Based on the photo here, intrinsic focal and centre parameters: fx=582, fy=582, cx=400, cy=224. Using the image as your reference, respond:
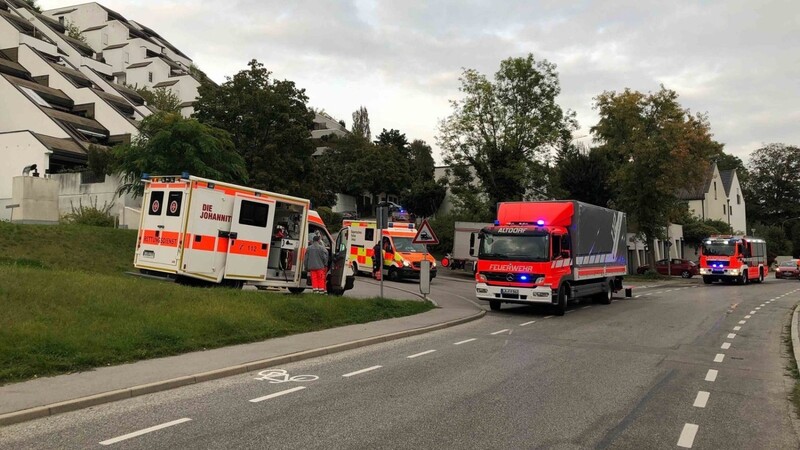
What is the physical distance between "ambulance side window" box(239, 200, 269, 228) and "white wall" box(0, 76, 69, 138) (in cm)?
4039

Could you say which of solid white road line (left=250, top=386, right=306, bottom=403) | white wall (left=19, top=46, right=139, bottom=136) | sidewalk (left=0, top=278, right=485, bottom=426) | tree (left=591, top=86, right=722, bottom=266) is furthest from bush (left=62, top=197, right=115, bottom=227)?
tree (left=591, top=86, right=722, bottom=266)

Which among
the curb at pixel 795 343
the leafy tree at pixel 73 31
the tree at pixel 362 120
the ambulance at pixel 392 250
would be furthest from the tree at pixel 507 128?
the leafy tree at pixel 73 31

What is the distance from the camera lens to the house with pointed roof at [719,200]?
74.2 meters

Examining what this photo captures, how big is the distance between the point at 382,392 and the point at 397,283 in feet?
62.3

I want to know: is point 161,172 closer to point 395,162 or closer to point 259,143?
point 259,143

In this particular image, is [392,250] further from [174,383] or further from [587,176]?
[587,176]

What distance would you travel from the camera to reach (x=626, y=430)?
20.4ft

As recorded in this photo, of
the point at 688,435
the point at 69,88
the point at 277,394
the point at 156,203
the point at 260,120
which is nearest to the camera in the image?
the point at 688,435

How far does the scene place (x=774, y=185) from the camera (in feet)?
308

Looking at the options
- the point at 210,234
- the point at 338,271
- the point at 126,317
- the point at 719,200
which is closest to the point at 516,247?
the point at 338,271

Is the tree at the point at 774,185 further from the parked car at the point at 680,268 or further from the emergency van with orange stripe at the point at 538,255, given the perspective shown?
the emergency van with orange stripe at the point at 538,255

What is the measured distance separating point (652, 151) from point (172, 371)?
39.0 metres

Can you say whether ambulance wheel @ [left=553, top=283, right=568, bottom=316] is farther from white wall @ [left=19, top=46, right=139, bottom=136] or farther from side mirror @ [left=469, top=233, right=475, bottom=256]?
white wall @ [left=19, top=46, right=139, bottom=136]

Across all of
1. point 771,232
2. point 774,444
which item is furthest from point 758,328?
point 771,232
